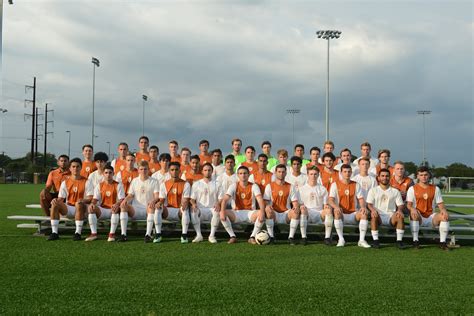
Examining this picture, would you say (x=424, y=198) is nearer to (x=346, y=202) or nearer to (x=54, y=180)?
(x=346, y=202)

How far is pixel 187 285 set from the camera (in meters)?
5.05

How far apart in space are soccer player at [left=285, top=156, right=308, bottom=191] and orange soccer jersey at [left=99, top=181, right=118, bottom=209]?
3.26m

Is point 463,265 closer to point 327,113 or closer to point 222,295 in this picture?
point 222,295

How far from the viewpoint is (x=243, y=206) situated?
29.0 feet

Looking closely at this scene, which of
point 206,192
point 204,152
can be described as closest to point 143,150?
point 204,152

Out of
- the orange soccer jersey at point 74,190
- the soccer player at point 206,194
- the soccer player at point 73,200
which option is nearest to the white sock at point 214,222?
the soccer player at point 206,194

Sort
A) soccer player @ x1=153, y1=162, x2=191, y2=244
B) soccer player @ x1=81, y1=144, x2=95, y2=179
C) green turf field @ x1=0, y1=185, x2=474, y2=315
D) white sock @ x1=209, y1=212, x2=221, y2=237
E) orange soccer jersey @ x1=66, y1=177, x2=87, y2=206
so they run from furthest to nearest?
1. soccer player @ x1=81, y1=144, x2=95, y2=179
2. orange soccer jersey @ x1=66, y1=177, x2=87, y2=206
3. white sock @ x1=209, y1=212, x2=221, y2=237
4. soccer player @ x1=153, y1=162, x2=191, y2=244
5. green turf field @ x1=0, y1=185, x2=474, y2=315

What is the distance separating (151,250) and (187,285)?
2467 mm

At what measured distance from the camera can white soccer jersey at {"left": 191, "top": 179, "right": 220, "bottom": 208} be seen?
349 inches

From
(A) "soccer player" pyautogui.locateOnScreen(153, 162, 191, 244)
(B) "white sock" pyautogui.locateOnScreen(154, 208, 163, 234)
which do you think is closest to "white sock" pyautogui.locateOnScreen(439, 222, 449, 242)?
(A) "soccer player" pyautogui.locateOnScreen(153, 162, 191, 244)

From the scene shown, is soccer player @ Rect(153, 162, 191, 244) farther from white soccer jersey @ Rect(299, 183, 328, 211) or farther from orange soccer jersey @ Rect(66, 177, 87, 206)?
white soccer jersey @ Rect(299, 183, 328, 211)

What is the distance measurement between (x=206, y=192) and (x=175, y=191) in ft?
1.89

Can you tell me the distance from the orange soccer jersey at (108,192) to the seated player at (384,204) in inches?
182

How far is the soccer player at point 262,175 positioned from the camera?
904cm
